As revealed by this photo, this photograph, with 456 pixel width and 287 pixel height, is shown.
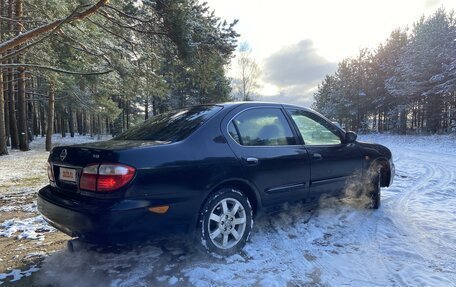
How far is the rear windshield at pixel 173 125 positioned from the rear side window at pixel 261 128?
315 millimetres

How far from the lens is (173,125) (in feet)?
12.2

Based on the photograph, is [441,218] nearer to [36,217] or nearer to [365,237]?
[365,237]

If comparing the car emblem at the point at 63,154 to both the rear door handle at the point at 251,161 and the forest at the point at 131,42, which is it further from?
the forest at the point at 131,42

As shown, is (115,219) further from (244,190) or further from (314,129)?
(314,129)

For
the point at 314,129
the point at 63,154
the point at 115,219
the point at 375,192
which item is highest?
the point at 314,129

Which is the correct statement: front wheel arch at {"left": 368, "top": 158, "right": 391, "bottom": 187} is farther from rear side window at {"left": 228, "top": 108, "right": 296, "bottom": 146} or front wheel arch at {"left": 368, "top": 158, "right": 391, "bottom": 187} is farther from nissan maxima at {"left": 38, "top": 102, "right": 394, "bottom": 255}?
rear side window at {"left": 228, "top": 108, "right": 296, "bottom": 146}

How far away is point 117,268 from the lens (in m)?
3.24

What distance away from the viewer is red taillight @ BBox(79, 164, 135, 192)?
2811mm

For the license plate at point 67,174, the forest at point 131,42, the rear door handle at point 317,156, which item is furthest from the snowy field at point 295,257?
the forest at point 131,42

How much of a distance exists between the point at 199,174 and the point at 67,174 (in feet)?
4.15

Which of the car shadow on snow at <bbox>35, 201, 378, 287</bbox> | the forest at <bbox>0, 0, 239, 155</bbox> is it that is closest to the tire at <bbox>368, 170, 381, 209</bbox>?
the car shadow on snow at <bbox>35, 201, 378, 287</bbox>

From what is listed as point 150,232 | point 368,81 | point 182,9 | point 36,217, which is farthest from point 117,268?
point 368,81

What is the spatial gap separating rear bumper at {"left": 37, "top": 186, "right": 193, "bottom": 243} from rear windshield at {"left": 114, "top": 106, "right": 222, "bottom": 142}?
76 cm

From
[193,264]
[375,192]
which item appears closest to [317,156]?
[375,192]
